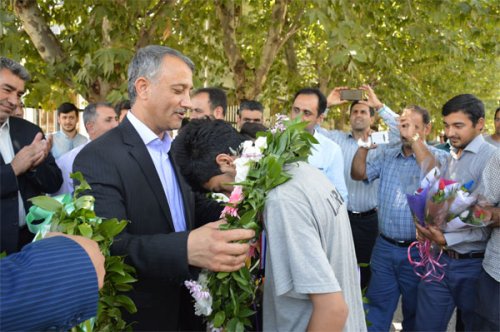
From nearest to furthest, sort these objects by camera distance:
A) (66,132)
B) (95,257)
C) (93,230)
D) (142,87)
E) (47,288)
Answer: (47,288), (95,257), (93,230), (142,87), (66,132)

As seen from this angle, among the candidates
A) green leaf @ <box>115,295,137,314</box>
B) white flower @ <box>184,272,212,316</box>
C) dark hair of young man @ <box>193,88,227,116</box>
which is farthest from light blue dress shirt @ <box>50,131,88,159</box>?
white flower @ <box>184,272,212,316</box>

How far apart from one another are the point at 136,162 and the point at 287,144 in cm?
73

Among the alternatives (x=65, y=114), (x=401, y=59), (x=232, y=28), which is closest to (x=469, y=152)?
(x=65, y=114)

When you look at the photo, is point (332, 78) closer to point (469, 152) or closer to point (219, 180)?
point (469, 152)

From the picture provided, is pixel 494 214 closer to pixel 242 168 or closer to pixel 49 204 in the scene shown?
pixel 242 168

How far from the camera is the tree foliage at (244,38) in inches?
218

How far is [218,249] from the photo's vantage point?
2.12m

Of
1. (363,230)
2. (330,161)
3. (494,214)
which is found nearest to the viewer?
(494,214)

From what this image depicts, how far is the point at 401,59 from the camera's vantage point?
14.4 metres

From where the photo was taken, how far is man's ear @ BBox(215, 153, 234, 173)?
2496mm

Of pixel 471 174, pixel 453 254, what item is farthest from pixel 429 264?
pixel 471 174

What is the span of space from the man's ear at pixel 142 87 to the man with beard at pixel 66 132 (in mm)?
4997

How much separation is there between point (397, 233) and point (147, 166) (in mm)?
2849

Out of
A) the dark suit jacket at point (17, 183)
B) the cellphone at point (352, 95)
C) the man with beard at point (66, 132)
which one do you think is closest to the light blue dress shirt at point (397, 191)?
the cellphone at point (352, 95)
